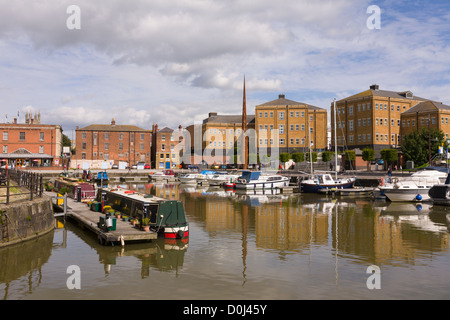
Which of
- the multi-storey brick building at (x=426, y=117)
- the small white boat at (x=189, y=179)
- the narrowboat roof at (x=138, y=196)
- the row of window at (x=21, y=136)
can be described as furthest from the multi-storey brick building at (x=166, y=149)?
the narrowboat roof at (x=138, y=196)

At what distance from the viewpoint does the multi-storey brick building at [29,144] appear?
83.4 meters

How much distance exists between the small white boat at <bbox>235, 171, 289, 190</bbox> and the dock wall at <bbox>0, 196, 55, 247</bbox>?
1395 inches

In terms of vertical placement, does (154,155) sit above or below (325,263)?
above

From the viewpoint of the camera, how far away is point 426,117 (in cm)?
8481

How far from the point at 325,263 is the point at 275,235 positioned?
6.67 meters

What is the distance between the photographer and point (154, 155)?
362ft

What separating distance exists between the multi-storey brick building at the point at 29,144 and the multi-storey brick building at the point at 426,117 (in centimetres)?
8298

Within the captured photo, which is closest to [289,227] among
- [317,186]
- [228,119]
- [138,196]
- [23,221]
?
[138,196]

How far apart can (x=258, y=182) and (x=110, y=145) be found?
57915mm

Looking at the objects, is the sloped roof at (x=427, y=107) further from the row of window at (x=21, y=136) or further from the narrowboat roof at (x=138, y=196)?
the row of window at (x=21, y=136)

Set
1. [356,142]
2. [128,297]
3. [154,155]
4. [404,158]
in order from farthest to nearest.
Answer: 1. [154,155]
2. [356,142]
3. [404,158]
4. [128,297]
